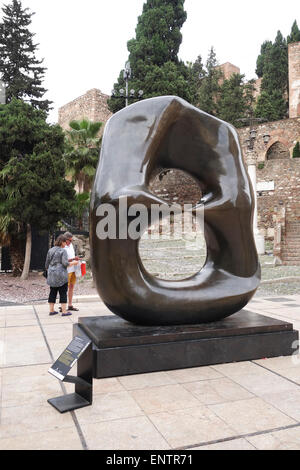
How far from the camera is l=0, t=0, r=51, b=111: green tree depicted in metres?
26.2

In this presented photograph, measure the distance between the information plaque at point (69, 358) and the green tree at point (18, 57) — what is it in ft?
85.8

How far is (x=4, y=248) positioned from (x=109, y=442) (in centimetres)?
1193

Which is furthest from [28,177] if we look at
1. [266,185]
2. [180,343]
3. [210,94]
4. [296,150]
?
[210,94]

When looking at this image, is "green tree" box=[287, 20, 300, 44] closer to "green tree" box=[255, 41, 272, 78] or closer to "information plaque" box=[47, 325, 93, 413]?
"green tree" box=[255, 41, 272, 78]

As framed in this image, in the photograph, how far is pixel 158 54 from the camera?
2762cm

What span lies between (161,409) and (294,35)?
144 ft

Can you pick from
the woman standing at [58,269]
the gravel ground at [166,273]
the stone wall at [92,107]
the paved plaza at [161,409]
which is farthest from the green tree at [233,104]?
the paved plaza at [161,409]

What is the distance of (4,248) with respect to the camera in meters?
13.3

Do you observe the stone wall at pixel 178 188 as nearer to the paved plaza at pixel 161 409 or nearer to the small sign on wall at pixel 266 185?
the small sign on wall at pixel 266 185

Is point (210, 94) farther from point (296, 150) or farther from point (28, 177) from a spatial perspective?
point (28, 177)

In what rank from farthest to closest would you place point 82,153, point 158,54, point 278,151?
point 278,151 → point 158,54 → point 82,153

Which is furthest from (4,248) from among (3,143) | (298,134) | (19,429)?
(298,134)

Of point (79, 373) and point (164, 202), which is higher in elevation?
point (164, 202)

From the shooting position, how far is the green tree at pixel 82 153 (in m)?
18.0
